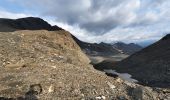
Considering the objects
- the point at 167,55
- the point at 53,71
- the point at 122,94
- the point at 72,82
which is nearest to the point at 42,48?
the point at 53,71

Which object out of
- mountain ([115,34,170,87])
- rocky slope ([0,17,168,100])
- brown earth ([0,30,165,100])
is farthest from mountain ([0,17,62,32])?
rocky slope ([0,17,168,100])

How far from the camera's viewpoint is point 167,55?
191ft

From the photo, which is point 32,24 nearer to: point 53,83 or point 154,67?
point 154,67

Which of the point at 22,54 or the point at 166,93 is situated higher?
the point at 22,54

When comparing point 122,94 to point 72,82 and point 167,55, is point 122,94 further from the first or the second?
point 167,55

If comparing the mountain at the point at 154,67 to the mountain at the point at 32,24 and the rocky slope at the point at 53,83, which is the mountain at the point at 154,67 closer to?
the rocky slope at the point at 53,83

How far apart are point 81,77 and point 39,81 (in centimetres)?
307

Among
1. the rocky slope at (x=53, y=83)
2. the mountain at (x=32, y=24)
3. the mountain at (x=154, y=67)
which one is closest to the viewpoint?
the rocky slope at (x=53, y=83)

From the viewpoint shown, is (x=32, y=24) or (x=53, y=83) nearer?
(x=53, y=83)

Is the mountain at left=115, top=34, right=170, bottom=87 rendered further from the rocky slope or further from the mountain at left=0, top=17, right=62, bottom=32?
the mountain at left=0, top=17, right=62, bottom=32

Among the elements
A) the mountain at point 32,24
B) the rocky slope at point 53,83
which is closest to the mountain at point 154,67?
the rocky slope at point 53,83

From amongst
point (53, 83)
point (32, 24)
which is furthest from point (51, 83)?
point (32, 24)

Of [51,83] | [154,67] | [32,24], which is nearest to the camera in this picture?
[51,83]

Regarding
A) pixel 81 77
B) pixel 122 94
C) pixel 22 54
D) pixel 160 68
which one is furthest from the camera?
pixel 160 68
